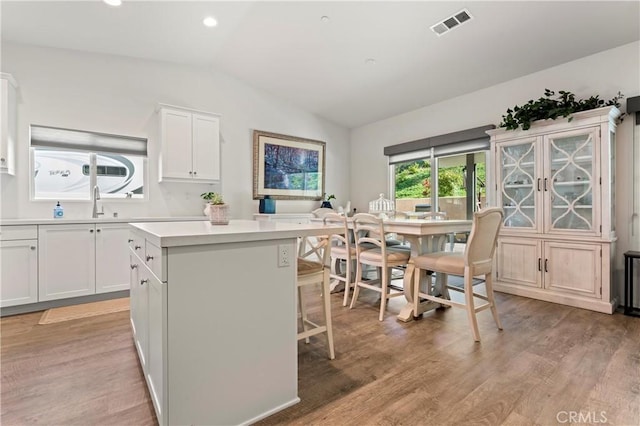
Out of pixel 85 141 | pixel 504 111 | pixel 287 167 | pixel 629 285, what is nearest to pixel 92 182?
pixel 85 141

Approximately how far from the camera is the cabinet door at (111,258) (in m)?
3.39

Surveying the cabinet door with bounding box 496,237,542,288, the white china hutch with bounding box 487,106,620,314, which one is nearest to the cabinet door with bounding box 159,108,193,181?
the white china hutch with bounding box 487,106,620,314

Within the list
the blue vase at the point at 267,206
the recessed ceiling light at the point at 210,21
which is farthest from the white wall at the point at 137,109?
the recessed ceiling light at the point at 210,21

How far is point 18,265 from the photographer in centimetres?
300

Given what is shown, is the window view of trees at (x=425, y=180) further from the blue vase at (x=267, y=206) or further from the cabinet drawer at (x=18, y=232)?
the cabinet drawer at (x=18, y=232)

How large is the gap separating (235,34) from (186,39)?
23.3 inches

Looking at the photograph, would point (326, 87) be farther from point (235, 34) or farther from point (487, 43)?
point (487, 43)

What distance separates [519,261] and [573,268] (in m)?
0.50

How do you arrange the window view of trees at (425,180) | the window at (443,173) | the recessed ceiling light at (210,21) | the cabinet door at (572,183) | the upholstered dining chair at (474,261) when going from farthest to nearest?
1. the window view of trees at (425,180)
2. the window at (443,173)
3. the recessed ceiling light at (210,21)
4. the cabinet door at (572,183)
5. the upholstered dining chair at (474,261)

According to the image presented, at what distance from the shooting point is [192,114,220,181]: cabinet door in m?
4.13

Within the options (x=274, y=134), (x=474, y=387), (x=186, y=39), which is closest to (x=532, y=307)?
(x=474, y=387)

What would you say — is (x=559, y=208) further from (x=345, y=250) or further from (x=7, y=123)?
(x=7, y=123)

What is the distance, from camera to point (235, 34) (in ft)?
12.0

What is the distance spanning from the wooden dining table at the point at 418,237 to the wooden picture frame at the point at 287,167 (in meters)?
2.66
